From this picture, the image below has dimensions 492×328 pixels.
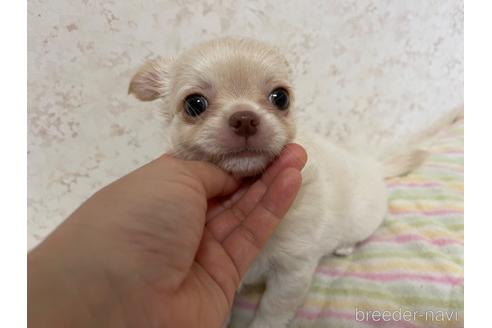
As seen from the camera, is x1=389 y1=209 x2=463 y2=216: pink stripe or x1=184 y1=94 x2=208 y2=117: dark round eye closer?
x1=184 y1=94 x2=208 y2=117: dark round eye

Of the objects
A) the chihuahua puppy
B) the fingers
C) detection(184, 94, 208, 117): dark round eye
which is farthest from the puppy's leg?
detection(184, 94, 208, 117): dark round eye

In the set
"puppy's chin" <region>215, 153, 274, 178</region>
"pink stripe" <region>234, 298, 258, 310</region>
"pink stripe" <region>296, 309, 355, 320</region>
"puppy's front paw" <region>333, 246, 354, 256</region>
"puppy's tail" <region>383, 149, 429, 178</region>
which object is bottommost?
"pink stripe" <region>234, 298, 258, 310</region>

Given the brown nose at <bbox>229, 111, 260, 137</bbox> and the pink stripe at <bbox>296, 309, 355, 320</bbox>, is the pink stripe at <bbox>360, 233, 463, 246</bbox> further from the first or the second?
the brown nose at <bbox>229, 111, 260, 137</bbox>

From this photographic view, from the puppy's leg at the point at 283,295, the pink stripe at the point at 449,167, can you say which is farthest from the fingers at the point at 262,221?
the pink stripe at the point at 449,167

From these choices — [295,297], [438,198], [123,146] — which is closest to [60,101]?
[123,146]

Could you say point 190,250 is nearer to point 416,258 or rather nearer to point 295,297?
point 295,297

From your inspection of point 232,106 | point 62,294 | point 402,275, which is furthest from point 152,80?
point 402,275
